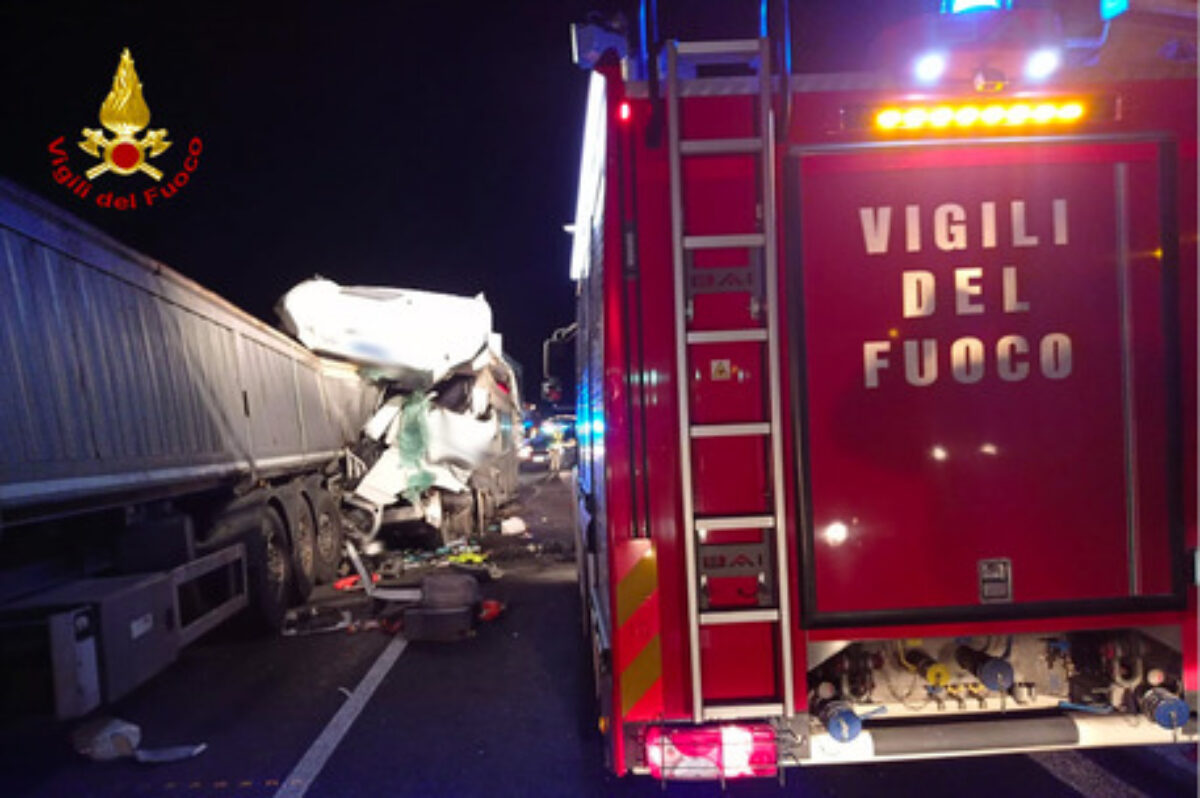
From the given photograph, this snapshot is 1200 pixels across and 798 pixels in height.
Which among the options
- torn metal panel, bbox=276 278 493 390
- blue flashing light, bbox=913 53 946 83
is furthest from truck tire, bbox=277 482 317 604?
blue flashing light, bbox=913 53 946 83

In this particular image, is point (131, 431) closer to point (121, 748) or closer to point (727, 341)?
point (121, 748)

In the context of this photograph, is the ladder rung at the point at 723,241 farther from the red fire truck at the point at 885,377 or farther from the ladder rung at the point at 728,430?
the ladder rung at the point at 728,430

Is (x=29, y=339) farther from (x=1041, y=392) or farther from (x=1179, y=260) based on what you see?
(x=1179, y=260)

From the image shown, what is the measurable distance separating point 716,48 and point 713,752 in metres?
2.50

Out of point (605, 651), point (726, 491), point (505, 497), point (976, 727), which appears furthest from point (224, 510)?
point (505, 497)

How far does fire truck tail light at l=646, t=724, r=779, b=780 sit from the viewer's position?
276 cm

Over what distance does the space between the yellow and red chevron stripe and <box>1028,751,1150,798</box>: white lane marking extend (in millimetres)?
2345

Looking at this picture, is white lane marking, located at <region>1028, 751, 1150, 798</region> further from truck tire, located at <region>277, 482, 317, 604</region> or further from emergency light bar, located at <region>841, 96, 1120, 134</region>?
truck tire, located at <region>277, 482, 317, 604</region>

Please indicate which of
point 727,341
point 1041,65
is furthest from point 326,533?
point 1041,65

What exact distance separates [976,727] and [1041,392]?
1.25 metres

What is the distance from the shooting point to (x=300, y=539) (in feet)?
26.8

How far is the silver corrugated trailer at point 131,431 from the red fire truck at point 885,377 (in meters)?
3.17

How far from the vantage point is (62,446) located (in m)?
4.25

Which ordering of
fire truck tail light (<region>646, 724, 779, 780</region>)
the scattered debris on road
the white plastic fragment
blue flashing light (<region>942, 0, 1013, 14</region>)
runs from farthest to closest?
the white plastic fragment, the scattered debris on road, blue flashing light (<region>942, 0, 1013, 14</region>), fire truck tail light (<region>646, 724, 779, 780</region>)
